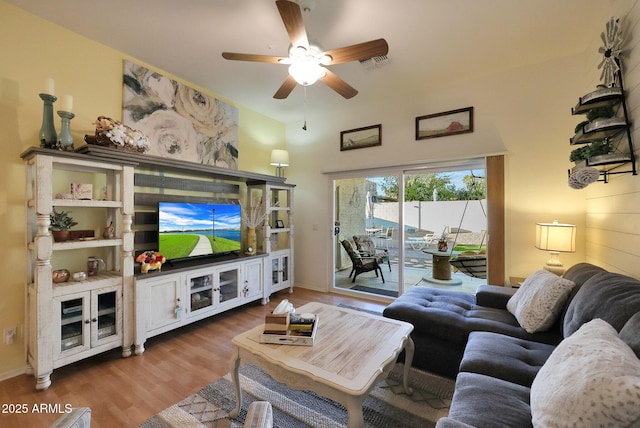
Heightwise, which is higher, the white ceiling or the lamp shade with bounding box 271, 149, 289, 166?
the white ceiling

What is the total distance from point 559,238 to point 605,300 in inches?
52.1

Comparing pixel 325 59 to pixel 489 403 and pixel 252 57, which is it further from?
pixel 489 403

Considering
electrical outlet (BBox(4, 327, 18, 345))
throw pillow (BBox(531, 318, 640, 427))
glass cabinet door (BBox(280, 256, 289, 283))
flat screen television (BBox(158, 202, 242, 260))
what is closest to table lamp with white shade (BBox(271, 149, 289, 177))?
flat screen television (BBox(158, 202, 242, 260))

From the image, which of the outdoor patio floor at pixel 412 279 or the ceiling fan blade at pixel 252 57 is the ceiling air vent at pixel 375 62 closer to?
the ceiling fan blade at pixel 252 57

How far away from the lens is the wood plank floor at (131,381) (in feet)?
5.43

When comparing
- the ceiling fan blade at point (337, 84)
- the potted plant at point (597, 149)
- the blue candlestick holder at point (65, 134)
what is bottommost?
the potted plant at point (597, 149)

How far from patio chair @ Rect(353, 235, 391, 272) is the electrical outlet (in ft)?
12.1

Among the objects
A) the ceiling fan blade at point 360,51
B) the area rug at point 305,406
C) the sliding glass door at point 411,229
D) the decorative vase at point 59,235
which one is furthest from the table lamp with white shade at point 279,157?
the area rug at point 305,406

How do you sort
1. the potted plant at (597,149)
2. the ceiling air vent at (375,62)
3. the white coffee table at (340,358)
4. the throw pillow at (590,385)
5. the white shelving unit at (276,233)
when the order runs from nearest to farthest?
the throw pillow at (590,385), the white coffee table at (340,358), the potted plant at (597,149), the ceiling air vent at (375,62), the white shelving unit at (276,233)

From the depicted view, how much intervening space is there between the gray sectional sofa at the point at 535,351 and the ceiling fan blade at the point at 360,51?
1.85m

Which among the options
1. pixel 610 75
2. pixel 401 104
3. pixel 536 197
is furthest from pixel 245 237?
pixel 610 75

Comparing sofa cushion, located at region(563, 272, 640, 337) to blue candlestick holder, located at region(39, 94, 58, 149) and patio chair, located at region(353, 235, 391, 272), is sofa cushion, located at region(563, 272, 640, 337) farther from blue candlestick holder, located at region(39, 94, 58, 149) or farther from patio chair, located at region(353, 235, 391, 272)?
blue candlestick holder, located at region(39, 94, 58, 149)

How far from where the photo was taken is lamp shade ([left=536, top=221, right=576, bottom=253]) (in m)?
2.40

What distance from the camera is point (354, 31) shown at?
7.61 feet
